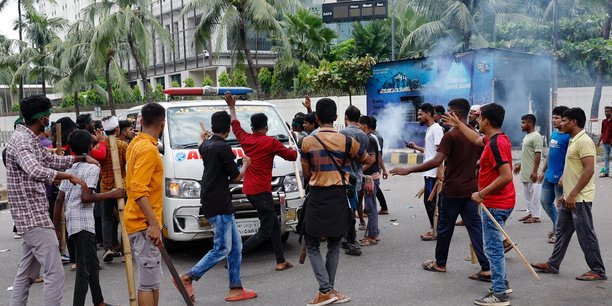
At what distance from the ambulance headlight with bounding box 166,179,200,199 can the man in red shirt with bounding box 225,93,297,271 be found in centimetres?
70

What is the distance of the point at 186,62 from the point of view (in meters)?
44.5

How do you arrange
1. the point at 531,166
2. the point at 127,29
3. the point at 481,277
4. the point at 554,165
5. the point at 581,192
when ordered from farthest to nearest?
the point at 127,29 → the point at 531,166 → the point at 554,165 → the point at 481,277 → the point at 581,192

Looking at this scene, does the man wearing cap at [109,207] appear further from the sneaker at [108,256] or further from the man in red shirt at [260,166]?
A: the man in red shirt at [260,166]

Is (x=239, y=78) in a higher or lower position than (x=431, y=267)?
higher

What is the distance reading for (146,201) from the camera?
13.6ft

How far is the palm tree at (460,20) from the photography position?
78.1 ft

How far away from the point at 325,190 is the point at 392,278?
1.66 metres

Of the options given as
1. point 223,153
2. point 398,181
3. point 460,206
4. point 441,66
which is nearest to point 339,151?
point 223,153

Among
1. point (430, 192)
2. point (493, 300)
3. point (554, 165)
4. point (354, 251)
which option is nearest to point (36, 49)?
point (430, 192)

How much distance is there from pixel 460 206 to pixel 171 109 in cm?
395

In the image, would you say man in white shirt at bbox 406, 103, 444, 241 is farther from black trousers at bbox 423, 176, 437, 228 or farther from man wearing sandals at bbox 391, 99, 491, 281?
man wearing sandals at bbox 391, 99, 491, 281

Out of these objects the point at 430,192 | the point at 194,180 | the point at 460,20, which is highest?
the point at 460,20

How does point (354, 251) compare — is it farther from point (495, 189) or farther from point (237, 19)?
point (237, 19)

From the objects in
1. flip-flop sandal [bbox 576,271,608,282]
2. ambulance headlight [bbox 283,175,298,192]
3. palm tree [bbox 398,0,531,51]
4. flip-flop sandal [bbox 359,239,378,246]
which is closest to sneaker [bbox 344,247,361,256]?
flip-flop sandal [bbox 359,239,378,246]
